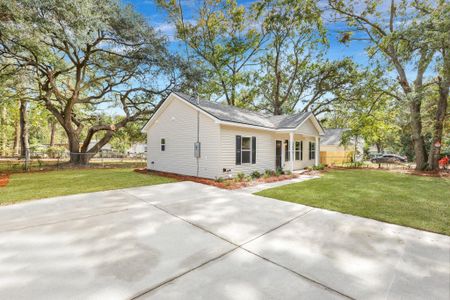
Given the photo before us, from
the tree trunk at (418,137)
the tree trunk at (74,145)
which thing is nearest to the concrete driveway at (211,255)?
the tree trunk at (74,145)

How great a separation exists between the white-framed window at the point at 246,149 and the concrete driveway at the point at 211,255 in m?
6.16

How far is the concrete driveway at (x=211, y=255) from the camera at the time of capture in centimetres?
230

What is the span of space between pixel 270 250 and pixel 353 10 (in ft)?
62.7

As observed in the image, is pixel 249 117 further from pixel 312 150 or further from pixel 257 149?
pixel 312 150

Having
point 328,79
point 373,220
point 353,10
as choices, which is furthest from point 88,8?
point 328,79

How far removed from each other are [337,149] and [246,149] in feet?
66.9

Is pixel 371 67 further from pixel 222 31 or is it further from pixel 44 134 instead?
pixel 44 134

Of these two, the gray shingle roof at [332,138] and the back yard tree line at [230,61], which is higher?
the back yard tree line at [230,61]

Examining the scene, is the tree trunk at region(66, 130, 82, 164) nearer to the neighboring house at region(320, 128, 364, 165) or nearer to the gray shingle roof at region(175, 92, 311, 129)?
the gray shingle roof at region(175, 92, 311, 129)

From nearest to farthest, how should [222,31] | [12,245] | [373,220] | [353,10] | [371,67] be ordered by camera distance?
[12,245] → [373,220] → [353,10] → [371,67] → [222,31]

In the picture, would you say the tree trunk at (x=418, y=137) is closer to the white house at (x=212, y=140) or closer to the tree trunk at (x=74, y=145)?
the white house at (x=212, y=140)

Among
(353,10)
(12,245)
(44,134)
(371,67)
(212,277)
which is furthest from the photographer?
(44,134)

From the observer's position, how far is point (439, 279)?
101 inches

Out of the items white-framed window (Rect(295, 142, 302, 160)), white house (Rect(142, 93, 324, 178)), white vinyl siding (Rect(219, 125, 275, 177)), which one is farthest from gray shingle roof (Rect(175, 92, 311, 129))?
white-framed window (Rect(295, 142, 302, 160))
